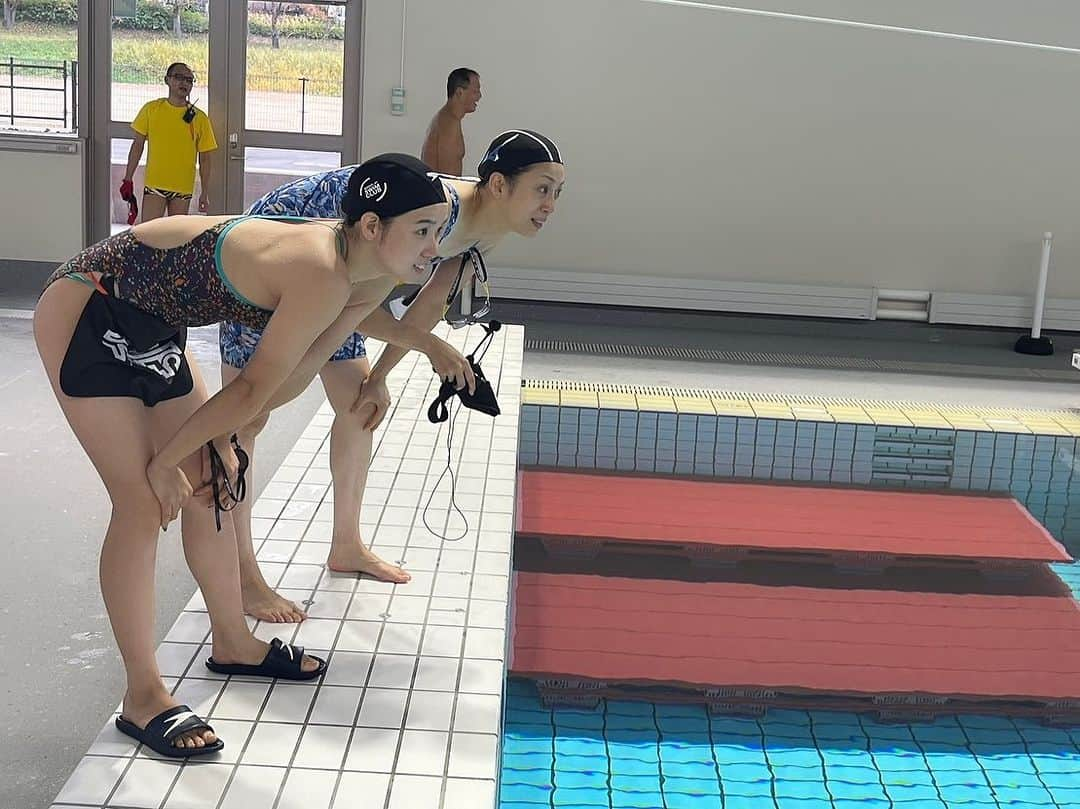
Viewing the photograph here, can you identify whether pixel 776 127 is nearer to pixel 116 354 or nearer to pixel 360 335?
pixel 360 335

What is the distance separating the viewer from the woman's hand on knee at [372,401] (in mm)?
3148

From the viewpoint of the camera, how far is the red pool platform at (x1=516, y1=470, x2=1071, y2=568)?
4922 mm

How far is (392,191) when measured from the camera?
2.33m

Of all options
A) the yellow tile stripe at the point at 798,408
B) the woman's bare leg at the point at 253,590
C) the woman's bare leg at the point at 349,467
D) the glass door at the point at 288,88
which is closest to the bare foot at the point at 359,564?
the woman's bare leg at the point at 349,467

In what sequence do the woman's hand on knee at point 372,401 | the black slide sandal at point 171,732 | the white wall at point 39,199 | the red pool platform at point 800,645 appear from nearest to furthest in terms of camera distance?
the black slide sandal at point 171,732, the woman's hand on knee at point 372,401, the red pool platform at point 800,645, the white wall at point 39,199

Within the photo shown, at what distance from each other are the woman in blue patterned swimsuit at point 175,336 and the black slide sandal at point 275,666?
0.96ft

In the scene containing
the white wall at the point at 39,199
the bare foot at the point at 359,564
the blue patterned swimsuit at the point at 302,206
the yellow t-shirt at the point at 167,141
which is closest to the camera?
the blue patterned swimsuit at the point at 302,206

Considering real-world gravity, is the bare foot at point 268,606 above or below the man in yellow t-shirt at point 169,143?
below

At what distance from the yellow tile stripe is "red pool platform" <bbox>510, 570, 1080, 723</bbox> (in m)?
1.67

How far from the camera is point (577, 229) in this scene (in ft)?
30.7

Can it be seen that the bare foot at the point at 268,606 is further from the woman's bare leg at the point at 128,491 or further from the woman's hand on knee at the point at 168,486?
the woman's hand on knee at the point at 168,486

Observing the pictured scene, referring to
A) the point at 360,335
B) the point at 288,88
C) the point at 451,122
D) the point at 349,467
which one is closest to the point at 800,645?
the point at 349,467

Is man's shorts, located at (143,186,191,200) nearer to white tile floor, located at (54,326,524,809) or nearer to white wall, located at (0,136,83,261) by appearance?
white wall, located at (0,136,83,261)

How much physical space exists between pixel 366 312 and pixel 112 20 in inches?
308
